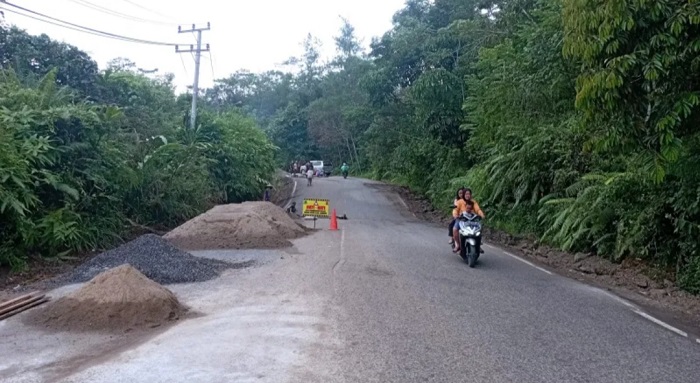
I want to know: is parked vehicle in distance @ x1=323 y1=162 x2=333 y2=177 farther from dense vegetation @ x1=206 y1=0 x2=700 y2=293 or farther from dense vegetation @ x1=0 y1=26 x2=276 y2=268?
dense vegetation @ x1=0 y1=26 x2=276 y2=268

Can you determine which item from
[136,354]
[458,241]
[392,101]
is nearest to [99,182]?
[458,241]

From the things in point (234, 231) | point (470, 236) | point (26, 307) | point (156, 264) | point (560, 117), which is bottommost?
point (26, 307)

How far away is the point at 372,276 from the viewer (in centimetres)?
1166

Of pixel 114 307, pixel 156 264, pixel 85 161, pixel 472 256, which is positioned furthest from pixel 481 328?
pixel 85 161

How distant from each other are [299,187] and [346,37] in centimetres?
4082

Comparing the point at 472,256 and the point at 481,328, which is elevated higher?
the point at 472,256

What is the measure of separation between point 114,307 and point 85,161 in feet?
32.7

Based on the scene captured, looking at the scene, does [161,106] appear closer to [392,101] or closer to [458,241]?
[392,101]

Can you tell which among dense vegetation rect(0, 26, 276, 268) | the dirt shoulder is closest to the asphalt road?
the dirt shoulder

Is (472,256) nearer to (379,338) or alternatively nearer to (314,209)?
(379,338)

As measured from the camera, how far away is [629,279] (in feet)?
40.7

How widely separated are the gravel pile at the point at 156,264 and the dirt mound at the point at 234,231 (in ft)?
9.36

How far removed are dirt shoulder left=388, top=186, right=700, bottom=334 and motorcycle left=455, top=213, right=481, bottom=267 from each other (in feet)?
6.29

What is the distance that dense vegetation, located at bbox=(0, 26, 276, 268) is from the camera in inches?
571
